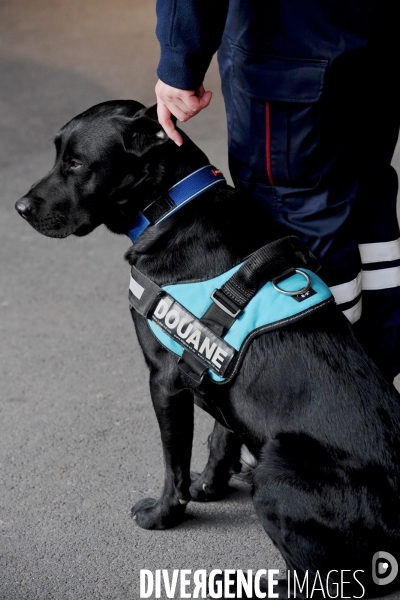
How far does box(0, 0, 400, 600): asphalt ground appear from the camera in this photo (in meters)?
2.08

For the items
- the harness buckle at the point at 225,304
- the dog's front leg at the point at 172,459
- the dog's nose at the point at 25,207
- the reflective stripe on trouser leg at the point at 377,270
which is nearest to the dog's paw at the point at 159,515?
the dog's front leg at the point at 172,459

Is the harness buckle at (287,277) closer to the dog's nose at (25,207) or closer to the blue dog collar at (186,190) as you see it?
the blue dog collar at (186,190)

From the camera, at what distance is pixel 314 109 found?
6.34 ft

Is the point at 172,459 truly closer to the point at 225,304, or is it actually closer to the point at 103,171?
the point at 225,304

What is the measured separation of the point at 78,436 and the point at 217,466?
55 centimetres

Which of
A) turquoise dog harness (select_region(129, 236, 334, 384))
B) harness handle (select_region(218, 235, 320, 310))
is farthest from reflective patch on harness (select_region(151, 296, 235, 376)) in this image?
harness handle (select_region(218, 235, 320, 310))

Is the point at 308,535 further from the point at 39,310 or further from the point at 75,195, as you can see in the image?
the point at 39,310

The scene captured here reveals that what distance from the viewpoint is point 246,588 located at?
197 centimetres

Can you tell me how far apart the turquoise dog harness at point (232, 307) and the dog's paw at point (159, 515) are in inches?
18.3

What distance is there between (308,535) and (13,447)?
1.16 metres

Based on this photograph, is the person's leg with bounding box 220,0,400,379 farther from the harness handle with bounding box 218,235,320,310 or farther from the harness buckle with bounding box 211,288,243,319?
the harness buckle with bounding box 211,288,243,319

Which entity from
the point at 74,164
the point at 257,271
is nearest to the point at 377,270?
the point at 257,271

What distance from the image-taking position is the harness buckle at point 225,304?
187cm

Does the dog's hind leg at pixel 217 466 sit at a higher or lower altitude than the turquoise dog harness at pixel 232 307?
lower
